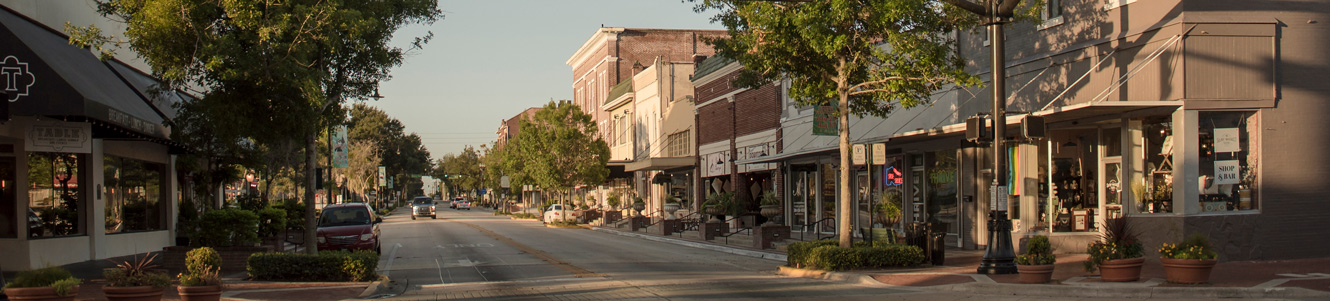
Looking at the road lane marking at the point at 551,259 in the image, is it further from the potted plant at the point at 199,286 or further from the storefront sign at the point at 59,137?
the storefront sign at the point at 59,137

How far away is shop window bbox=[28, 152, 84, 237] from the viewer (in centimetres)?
1831

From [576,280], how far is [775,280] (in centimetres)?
328

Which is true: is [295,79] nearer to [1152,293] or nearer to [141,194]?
[141,194]

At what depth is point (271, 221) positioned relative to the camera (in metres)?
24.9

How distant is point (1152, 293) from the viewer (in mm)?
12711

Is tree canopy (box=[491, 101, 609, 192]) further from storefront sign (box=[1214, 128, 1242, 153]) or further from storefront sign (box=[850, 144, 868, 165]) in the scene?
storefront sign (box=[1214, 128, 1242, 153])

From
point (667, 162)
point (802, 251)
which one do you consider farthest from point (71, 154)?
point (667, 162)

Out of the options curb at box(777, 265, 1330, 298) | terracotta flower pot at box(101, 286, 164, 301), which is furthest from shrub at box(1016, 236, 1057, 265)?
terracotta flower pot at box(101, 286, 164, 301)

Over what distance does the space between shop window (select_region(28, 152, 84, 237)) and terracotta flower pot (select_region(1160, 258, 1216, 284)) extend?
1848cm

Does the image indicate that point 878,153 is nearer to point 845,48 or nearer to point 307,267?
point 845,48

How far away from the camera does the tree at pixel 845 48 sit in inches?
647

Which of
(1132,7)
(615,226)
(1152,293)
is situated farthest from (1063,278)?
(615,226)

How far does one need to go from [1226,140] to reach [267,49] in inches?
613

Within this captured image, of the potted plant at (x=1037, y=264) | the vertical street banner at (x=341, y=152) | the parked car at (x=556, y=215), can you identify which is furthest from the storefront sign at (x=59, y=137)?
the parked car at (x=556, y=215)
